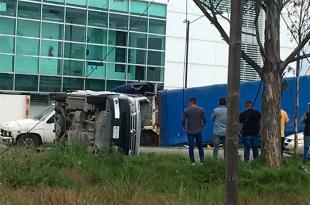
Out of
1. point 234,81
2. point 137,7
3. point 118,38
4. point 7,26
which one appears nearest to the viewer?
point 234,81

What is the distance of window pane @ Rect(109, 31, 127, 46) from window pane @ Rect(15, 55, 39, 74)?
5.42 m

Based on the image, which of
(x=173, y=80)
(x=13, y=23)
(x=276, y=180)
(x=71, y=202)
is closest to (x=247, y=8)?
(x=276, y=180)

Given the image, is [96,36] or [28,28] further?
[96,36]

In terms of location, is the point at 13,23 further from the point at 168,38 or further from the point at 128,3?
the point at 168,38

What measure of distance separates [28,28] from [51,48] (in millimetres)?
→ 1851

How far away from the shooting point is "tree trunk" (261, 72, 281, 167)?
11.8 meters

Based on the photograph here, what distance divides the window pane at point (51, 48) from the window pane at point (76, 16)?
5.68 ft

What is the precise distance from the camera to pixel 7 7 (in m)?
37.3

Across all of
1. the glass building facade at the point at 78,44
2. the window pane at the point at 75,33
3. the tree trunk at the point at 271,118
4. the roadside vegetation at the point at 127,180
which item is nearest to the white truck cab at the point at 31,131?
the roadside vegetation at the point at 127,180

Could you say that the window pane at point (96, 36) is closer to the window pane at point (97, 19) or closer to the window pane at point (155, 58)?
the window pane at point (97, 19)

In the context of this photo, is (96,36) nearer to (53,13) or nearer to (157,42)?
(53,13)

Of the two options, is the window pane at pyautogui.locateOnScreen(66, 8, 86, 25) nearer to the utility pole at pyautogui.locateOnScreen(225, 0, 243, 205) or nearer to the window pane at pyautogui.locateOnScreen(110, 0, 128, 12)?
the window pane at pyautogui.locateOnScreen(110, 0, 128, 12)

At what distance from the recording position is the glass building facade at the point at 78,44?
123 ft

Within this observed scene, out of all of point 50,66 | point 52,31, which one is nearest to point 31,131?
point 50,66
